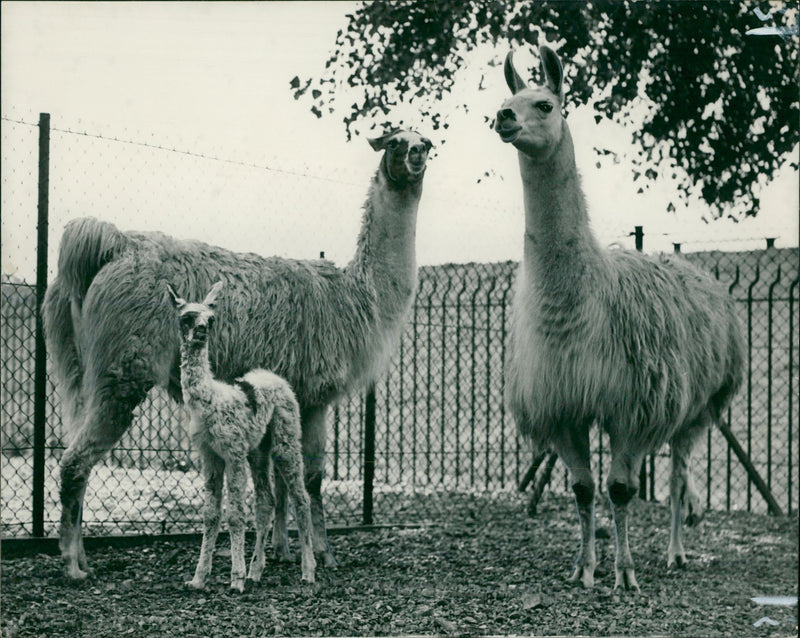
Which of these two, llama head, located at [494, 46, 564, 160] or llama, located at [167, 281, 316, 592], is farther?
llama head, located at [494, 46, 564, 160]

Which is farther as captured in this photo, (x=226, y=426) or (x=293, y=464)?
(x=293, y=464)

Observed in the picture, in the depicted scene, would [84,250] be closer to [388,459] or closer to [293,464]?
[293,464]

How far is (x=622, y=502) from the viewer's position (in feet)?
16.4

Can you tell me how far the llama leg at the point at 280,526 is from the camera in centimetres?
535

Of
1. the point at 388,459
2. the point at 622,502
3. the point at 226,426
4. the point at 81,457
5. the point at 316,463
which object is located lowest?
the point at 388,459

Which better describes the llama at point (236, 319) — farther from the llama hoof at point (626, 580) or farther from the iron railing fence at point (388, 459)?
the llama hoof at point (626, 580)

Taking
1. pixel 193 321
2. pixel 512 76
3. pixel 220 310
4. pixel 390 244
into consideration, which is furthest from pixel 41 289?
pixel 512 76

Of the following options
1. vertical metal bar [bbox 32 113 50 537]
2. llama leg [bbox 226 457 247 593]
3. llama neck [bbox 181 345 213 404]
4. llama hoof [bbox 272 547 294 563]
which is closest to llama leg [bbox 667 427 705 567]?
llama hoof [bbox 272 547 294 563]

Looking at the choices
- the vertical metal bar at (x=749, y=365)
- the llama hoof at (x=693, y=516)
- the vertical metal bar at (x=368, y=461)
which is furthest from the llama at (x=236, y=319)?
the vertical metal bar at (x=749, y=365)

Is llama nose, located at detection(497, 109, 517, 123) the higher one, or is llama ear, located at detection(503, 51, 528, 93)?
llama ear, located at detection(503, 51, 528, 93)

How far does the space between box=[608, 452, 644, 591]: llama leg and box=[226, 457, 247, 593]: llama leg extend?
1.96m

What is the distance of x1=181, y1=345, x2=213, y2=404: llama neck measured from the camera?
14.4 feet

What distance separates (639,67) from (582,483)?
8.23ft

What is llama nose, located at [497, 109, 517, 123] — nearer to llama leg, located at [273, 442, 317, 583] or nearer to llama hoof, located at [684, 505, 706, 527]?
llama leg, located at [273, 442, 317, 583]
